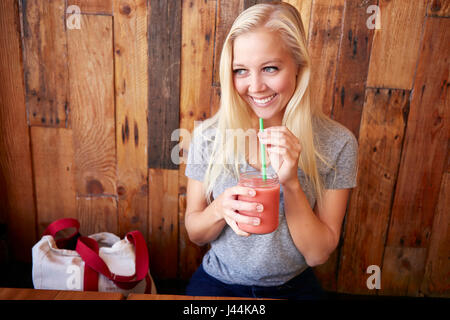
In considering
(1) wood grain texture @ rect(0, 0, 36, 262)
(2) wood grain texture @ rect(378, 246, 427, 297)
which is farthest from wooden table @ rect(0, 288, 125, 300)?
(2) wood grain texture @ rect(378, 246, 427, 297)

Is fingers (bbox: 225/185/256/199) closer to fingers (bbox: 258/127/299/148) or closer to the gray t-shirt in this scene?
fingers (bbox: 258/127/299/148)

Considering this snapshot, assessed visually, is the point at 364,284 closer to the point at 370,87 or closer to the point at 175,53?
the point at 370,87

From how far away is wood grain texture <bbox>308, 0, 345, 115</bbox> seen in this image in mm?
1565

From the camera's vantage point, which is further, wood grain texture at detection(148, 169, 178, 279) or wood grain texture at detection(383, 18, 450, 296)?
wood grain texture at detection(148, 169, 178, 279)

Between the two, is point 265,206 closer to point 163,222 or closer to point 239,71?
point 239,71

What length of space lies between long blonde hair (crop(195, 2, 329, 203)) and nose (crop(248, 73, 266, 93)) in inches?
4.1

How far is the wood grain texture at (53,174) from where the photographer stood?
5.79 ft

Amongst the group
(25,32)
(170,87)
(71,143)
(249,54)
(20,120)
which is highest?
(25,32)

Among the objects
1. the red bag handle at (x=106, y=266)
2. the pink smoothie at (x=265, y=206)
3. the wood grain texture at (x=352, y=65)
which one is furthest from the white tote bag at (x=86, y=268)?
the wood grain texture at (x=352, y=65)

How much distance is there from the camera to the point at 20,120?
5.69ft

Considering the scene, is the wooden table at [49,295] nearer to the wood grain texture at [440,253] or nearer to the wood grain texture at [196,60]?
the wood grain texture at [196,60]

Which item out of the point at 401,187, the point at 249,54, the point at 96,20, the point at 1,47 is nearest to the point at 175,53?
the point at 96,20

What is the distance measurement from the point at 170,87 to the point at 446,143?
1.43m

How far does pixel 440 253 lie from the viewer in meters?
1.86
